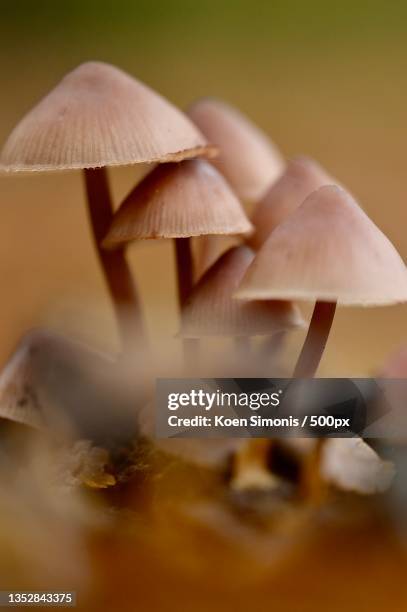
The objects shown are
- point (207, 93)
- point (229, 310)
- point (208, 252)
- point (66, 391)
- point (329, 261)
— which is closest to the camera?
point (329, 261)

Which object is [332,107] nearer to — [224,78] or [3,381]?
[224,78]

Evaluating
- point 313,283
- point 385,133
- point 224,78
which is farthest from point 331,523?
point 224,78

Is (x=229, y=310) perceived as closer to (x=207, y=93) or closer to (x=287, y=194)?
(x=287, y=194)

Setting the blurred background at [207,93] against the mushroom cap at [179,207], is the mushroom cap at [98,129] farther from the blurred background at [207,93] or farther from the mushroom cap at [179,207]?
the blurred background at [207,93]

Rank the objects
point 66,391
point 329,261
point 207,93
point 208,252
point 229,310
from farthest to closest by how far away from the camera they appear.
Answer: point 207,93, point 208,252, point 66,391, point 229,310, point 329,261

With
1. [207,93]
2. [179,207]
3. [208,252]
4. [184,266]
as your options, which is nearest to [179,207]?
[179,207]

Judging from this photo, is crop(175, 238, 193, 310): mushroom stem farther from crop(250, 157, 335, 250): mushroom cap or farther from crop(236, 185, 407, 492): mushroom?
crop(236, 185, 407, 492): mushroom

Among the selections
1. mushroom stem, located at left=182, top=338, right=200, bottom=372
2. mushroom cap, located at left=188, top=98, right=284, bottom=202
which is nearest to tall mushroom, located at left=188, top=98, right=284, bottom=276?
mushroom cap, located at left=188, top=98, right=284, bottom=202
